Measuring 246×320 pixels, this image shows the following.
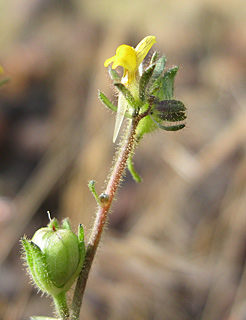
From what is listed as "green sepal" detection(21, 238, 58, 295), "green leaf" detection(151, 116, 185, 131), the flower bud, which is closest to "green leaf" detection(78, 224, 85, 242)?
the flower bud

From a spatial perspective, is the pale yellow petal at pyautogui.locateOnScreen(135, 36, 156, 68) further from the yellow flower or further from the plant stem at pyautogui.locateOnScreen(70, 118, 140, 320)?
the plant stem at pyautogui.locateOnScreen(70, 118, 140, 320)

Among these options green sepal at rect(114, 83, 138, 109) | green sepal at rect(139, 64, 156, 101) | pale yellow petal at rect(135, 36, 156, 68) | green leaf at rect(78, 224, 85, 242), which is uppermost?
pale yellow petal at rect(135, 36, 156, 68)

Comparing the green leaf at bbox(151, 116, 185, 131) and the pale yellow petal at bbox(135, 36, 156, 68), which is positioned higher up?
the pale yellow petal at bbox(135, 36, 156, 68)

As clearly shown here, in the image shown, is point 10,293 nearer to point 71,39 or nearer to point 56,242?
point 56,242

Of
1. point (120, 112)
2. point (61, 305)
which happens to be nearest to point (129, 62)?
point (120, 112)

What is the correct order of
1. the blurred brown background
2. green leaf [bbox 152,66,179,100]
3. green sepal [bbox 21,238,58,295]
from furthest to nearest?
1. the blurred brown background
2. green leaf [bbox 152,66,179,100]
3. green sepal [bbox 21,238,58,295]

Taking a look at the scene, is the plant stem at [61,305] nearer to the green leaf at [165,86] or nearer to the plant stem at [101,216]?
the plant stem at [101,216]
